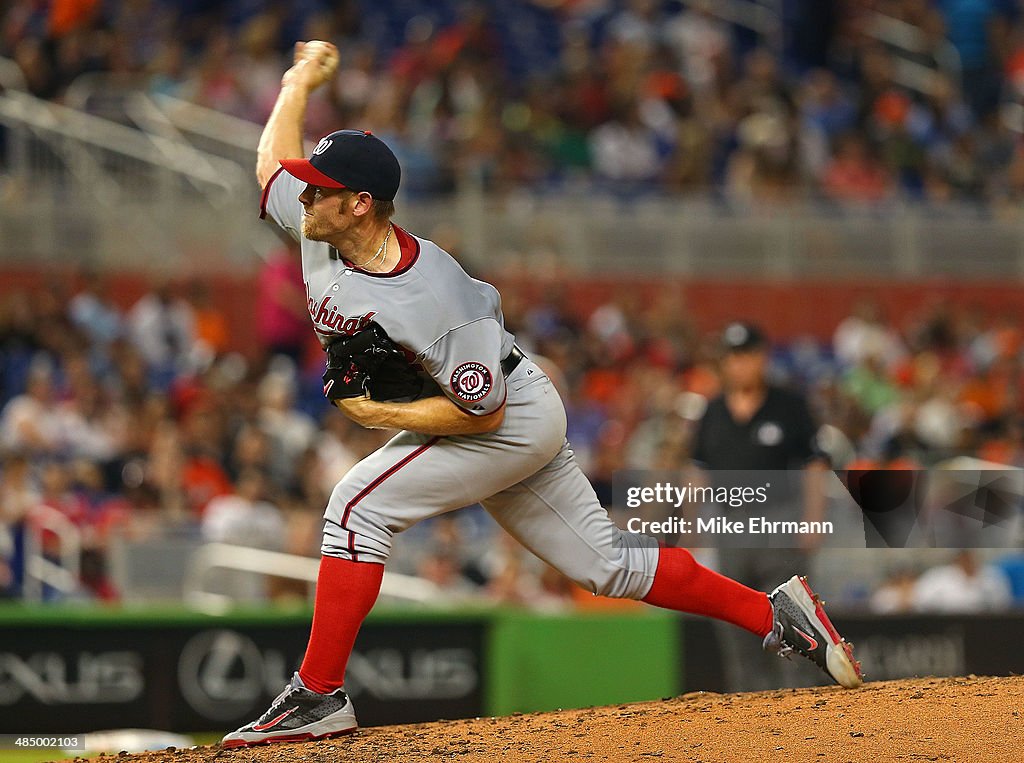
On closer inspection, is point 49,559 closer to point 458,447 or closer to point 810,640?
point 458,447

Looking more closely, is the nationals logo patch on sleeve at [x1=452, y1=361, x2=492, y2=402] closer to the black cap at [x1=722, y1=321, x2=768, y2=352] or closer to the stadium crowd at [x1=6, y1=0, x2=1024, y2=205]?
the black cap at [x1=722, y1=321, x2=768, y2=352]

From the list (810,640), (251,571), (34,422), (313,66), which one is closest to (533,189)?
(34,422)

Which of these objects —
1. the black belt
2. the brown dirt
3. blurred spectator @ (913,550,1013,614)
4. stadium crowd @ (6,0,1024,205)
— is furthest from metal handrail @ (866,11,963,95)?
the black belt

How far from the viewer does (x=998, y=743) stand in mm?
4742

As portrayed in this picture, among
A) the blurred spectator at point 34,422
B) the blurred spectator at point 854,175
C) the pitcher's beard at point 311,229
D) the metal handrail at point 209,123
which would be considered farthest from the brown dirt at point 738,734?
the blurred spectator at point 854,175

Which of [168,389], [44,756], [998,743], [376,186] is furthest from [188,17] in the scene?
[998,743]

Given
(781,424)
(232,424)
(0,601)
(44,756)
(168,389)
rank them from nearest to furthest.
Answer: (781,424)
(44,756)
(0,601)
(232,424)
(168,389)

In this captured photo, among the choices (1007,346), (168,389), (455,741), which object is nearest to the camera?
(455,741)

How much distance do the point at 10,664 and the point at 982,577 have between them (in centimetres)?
555

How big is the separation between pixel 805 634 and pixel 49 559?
18.3ft

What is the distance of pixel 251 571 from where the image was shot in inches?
364

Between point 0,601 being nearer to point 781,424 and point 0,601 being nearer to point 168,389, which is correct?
point 168,389

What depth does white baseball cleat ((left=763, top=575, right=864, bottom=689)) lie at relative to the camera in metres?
5.31

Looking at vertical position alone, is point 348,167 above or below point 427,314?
above
